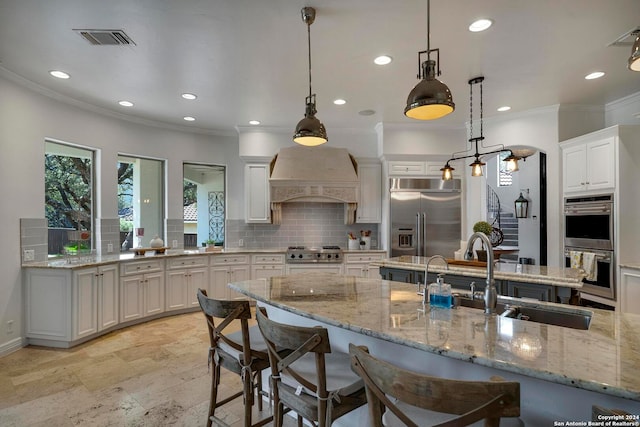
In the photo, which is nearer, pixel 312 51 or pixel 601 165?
pixel 312 51

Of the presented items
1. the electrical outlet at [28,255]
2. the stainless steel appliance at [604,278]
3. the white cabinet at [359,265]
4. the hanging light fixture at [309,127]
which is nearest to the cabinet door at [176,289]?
the electrical outlet at [28,255]

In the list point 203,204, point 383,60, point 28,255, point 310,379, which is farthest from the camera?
point 203,204

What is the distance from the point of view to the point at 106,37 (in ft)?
9.18

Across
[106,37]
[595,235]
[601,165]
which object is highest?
[106,37]

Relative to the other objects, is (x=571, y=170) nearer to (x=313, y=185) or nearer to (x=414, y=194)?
(x=414, y=194)

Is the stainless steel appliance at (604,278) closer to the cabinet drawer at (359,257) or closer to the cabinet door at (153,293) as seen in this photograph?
the cabinet drawer at (359,257)

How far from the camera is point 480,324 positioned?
153 cm

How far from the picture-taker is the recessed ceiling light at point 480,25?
2619mm

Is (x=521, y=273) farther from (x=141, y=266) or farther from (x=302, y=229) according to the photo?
(x=141, y=266)

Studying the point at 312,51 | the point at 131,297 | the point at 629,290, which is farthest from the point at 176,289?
the point at 629,290

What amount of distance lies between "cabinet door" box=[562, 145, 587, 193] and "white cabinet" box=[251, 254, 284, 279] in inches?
167

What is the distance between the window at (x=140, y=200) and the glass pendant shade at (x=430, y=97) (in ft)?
15.5

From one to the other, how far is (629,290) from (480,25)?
133 inches

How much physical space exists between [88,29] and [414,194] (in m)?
4.57
